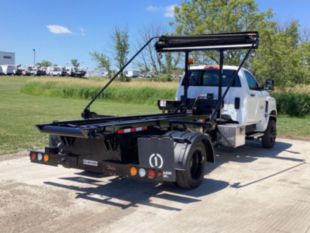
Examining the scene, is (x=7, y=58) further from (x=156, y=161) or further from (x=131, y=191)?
(x=156, y=161)

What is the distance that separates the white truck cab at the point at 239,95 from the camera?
826 centimetres

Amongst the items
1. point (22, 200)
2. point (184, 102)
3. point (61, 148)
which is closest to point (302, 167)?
point (184, 102)

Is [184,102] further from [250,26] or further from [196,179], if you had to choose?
[250,26]

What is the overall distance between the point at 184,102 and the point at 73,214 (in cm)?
470

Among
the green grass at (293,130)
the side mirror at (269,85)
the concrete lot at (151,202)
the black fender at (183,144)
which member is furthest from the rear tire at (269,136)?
the black fender at (183,144)

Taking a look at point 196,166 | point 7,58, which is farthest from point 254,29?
point 7,58

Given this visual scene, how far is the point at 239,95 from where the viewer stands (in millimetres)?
8320

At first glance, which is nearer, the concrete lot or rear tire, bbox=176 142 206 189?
the concrete lot

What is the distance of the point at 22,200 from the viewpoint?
5.15 meters

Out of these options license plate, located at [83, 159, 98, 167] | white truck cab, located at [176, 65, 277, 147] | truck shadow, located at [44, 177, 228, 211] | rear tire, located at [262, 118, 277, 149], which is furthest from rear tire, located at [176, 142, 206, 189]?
rear tire, located at [262, 118, 277, 149]

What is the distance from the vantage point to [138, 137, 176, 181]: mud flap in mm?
4859

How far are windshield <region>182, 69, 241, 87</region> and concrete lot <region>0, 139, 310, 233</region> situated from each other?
229cm

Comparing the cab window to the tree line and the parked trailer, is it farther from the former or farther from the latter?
the parked trailer

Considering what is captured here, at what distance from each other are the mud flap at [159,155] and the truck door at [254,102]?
397cm
